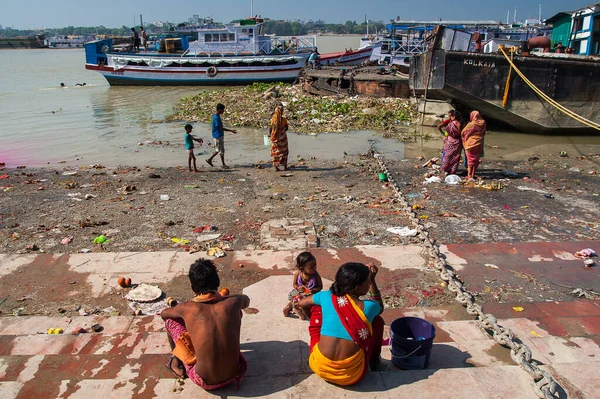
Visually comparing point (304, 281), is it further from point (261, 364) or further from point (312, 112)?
point (312, 112)

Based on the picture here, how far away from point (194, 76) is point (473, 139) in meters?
24.8

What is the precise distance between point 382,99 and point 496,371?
660 inches

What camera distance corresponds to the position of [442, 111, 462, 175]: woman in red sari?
893cm

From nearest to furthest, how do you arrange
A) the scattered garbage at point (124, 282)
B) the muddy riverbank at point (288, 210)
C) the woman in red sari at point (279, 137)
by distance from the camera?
1. the scattered garbage at point (124, 282)
2. the muddy riverbank at point (288, 210)
3. the woman in red sari at point (279, 137)

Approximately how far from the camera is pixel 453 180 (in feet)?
29.1

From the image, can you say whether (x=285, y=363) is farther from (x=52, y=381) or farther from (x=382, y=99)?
(x=382, y=99)

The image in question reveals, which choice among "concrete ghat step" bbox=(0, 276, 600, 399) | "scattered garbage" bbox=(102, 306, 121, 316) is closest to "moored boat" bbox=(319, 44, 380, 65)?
"scattered garbage" bbox=(102, 306, 121, 316)

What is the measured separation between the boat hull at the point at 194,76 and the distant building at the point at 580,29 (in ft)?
51.7

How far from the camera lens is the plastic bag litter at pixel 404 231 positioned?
21.2 feet

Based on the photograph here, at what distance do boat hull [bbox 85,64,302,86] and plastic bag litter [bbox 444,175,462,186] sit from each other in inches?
893

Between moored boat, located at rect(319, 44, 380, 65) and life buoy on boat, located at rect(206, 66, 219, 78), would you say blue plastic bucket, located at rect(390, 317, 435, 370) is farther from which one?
moored boat, located at rect(319, 44, 380, 65)

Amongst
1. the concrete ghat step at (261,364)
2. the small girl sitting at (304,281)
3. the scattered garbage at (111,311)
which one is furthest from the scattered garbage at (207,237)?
the small girl sitting at (304,281)

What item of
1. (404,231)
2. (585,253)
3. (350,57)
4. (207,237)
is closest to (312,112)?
(404,231)

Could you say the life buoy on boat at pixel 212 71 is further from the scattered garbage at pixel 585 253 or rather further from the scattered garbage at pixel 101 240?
the scattered garbage at pixel 585 253
